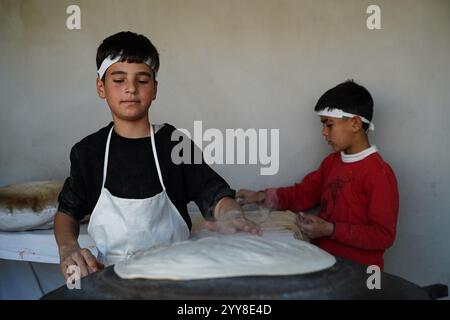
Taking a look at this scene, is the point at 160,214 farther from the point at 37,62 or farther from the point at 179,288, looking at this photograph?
the point at 37,62

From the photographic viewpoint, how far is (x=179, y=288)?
1.29m

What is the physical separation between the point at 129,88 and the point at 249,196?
1189mm

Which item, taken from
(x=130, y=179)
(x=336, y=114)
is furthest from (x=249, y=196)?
(x=130, y=179)

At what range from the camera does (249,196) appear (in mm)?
2906

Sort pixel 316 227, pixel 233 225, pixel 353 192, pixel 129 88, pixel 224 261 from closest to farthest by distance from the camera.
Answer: pixel 224 261, pixel 233 225, pixel 129 88, pixel 316 227, pixel 353 192

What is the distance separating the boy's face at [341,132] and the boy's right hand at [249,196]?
1.65 ft

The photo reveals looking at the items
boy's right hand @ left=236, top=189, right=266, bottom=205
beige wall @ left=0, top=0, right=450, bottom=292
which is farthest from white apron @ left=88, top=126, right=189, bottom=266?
beige wall @ left=0, top=0, right=450, bottom=292

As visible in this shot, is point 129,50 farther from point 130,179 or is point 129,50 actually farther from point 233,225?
point 233,225

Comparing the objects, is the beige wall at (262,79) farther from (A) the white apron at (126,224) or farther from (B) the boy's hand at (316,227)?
(A) the white apron at (126,224)

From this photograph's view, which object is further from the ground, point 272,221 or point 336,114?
point 336,114

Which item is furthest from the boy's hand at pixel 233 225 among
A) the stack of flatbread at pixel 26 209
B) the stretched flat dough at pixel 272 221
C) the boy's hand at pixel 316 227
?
the stack of flatbread at pixel 26 209

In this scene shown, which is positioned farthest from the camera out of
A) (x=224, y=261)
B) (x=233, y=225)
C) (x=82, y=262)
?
(x=233, y=225)

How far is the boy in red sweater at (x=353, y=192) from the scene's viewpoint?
98.9 inches
